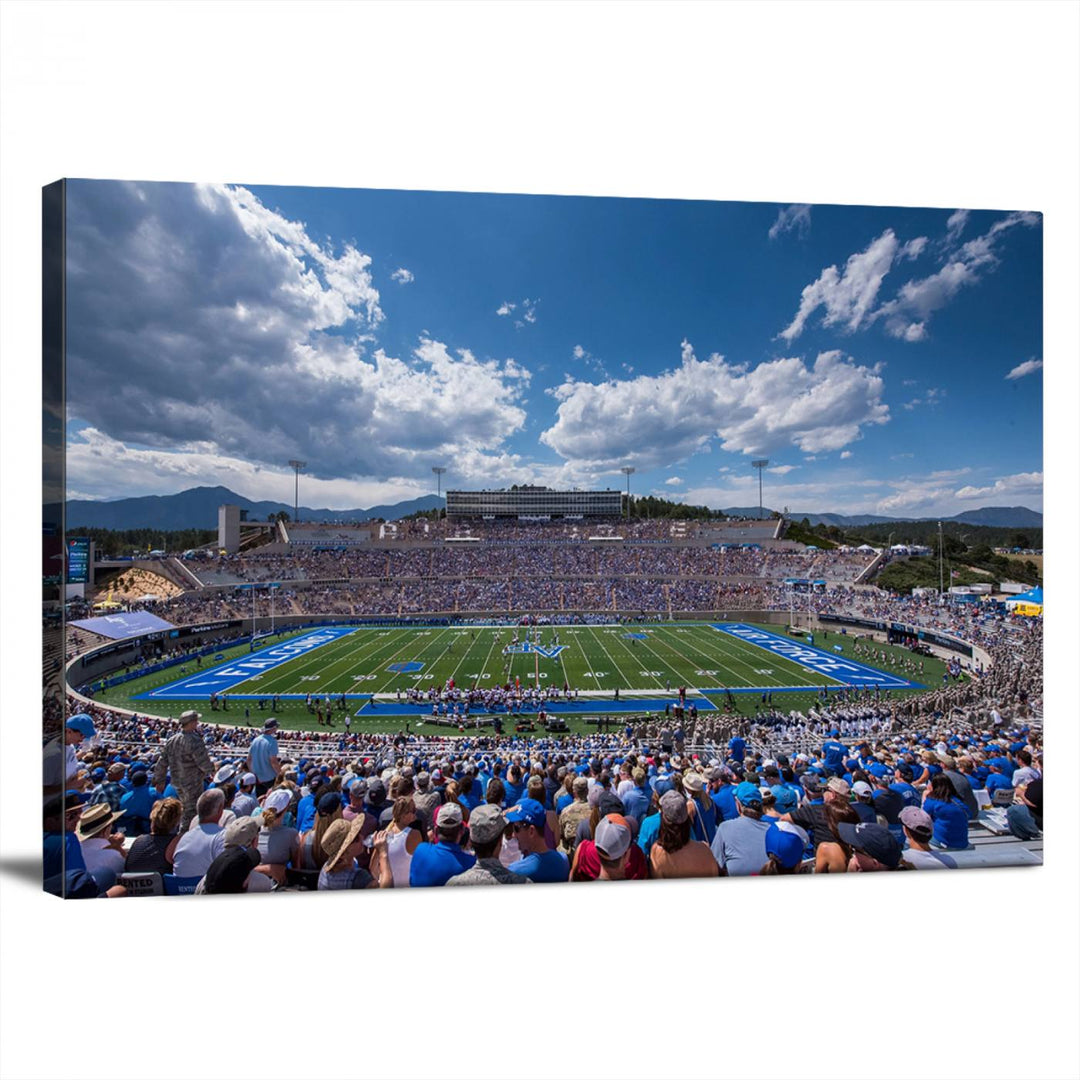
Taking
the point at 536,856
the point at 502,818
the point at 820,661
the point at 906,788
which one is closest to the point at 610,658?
the point at 820,661

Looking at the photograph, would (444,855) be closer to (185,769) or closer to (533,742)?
(185,769)

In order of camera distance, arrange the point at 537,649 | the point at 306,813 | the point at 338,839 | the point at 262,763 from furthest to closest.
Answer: the point at 537,649 → the point at 262,763 → the point at 306,813 → the point at 338,839

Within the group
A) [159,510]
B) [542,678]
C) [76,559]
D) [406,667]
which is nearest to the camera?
[76,559]

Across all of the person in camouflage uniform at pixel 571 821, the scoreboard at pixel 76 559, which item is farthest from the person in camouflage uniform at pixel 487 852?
the scoreboard at pixel 76 559

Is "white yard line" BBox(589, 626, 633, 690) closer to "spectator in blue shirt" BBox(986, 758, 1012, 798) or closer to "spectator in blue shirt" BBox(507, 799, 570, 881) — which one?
"spectator in blue shirt" BBox(986, 758, 1012, 798)

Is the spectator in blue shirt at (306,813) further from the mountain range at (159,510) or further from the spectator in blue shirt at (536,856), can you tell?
the mountain range at (159,510)
